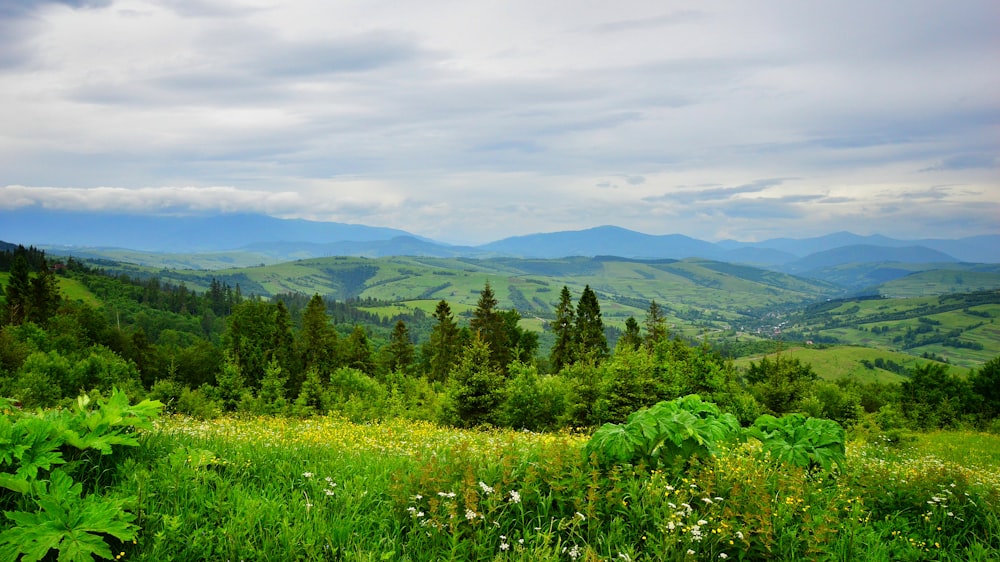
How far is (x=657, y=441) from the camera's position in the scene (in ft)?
21.3

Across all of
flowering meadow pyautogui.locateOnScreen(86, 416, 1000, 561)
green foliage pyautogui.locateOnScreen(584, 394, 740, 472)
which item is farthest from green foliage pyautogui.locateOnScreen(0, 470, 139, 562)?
green foliage pyautogui.locateOnScreen(584, 394, 740, 472)

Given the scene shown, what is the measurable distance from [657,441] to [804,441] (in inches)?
101

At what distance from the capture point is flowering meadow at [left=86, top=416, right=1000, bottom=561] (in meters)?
5.05

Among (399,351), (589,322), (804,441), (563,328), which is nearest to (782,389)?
(589,322)

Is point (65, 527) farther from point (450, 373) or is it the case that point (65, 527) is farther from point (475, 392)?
point (475, 392)

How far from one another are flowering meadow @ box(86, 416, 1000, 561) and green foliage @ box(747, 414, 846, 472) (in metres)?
0.23

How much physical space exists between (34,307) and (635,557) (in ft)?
327

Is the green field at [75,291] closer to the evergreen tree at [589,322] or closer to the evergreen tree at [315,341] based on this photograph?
the evergreen tree at [315,341]

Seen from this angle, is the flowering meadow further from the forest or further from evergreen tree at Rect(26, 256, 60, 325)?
evergreen tree at Rect(26, 256, 60, 325)

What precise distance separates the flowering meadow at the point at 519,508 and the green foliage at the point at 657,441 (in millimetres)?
180

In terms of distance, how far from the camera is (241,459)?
262 inches

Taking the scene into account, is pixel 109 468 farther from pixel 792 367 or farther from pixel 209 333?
pixel 209 333

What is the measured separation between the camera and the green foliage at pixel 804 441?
7.15m

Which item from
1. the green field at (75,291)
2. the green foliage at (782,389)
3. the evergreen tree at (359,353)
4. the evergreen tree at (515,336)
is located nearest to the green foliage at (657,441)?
the green foliage at (782,389)
